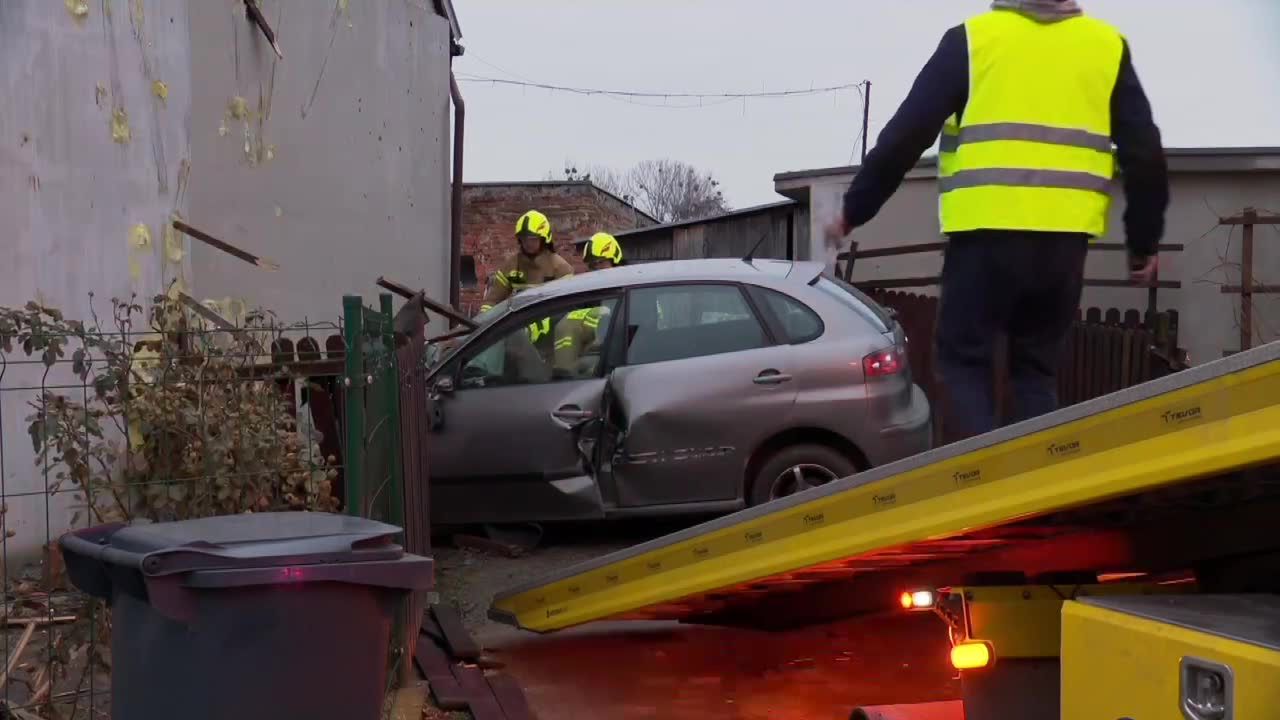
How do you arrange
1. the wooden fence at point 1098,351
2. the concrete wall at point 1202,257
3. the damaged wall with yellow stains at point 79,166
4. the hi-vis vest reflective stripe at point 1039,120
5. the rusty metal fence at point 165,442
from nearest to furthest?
the hi-vis vest reflective stripe at point 1039,120
the rusty metal fence at point 165,442
the damaged wall with yellow stains at point 79,166
the wooden fence at point 1098,351
the concrete wall at point 1202,257

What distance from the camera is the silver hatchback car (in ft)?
23.1

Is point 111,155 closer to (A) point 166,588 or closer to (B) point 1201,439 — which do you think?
(A) point 166,588

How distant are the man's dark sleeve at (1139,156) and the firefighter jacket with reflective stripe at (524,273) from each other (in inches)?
234

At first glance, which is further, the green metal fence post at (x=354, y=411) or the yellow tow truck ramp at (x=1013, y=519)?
the green metal fence post at (x=354, y=411)

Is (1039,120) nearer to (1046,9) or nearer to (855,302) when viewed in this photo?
(1046,9)

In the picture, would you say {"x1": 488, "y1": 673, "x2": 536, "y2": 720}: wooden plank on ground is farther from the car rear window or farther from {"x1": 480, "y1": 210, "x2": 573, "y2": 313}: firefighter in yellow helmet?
{"x1": 480, "y1": 210, "x2": 573, "y2": 313}: firefighter in yellow helmet

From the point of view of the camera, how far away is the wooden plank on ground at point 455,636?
17.6 feet

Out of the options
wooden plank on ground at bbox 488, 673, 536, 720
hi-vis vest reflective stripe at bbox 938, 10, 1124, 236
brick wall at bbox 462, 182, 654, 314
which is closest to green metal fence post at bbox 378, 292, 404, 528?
wooden plank on ground at bbox 488, 673, 536, 720

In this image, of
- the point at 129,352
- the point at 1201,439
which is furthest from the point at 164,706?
the point at 1201,439

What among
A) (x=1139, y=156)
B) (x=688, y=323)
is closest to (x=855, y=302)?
(x=688, y=323)

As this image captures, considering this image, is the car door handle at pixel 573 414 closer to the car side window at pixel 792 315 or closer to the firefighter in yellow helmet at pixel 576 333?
the firefighter in yellow helmet at pixel 576 333

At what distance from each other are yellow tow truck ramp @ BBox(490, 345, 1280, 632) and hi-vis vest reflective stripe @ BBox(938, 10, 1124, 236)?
0.98m

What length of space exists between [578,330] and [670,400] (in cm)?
75

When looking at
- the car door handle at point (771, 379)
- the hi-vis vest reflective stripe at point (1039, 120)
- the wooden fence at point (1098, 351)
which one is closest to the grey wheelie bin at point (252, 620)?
the hi-vis vest reflective stripe at point (1039, 120)
